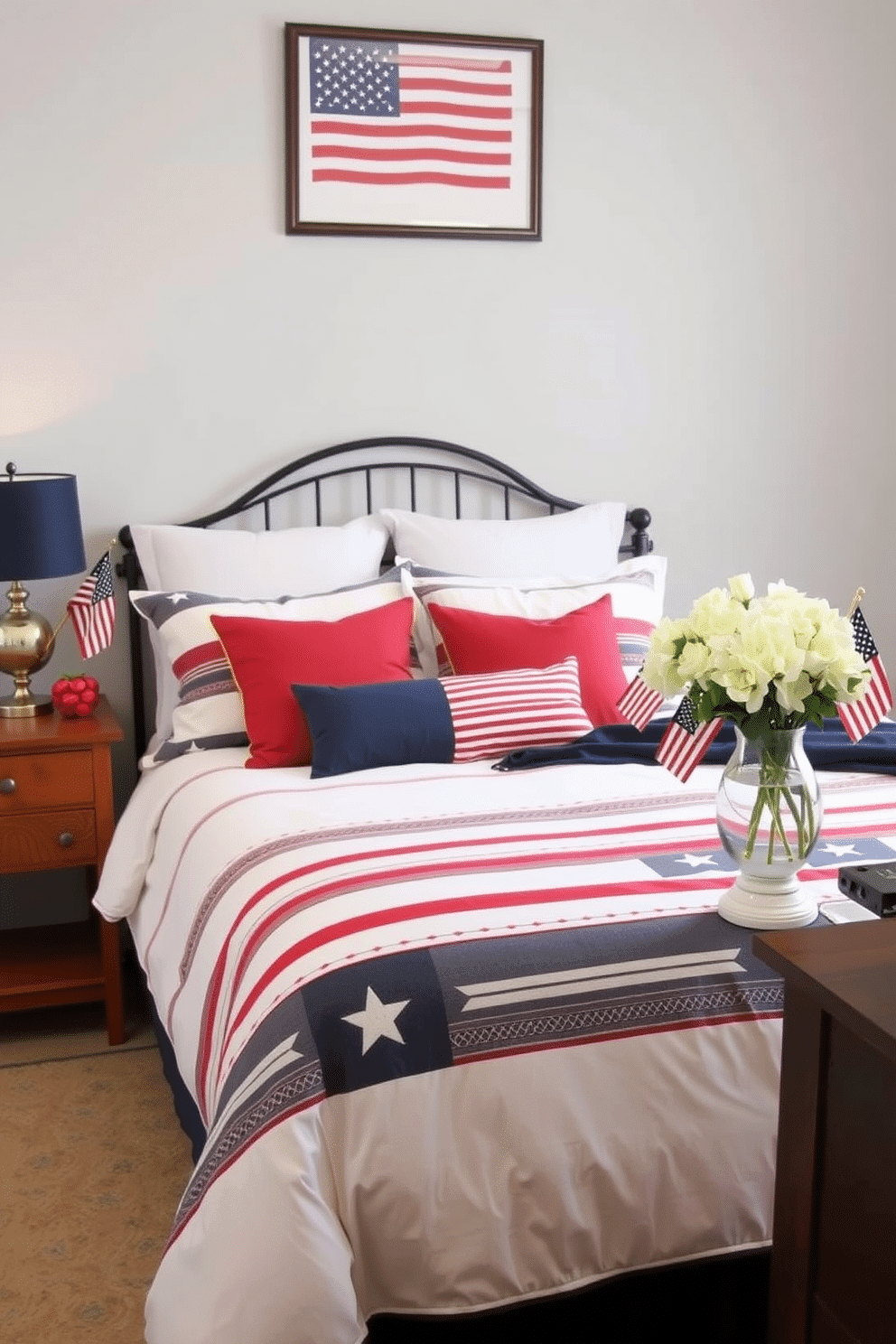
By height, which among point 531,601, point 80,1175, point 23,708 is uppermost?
point 531,601

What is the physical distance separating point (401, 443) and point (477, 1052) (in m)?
2.21

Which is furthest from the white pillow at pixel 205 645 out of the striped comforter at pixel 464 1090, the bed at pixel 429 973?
the striped comforter at pixel 464 1090

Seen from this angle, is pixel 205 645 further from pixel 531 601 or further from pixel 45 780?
pixel 531 601

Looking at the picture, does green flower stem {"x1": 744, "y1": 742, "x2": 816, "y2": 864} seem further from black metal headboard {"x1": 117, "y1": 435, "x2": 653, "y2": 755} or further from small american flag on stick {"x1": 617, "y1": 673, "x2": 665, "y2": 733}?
black metal headboard {"x1": 117, "y1": 435, "x2": 653, "y2": 755}

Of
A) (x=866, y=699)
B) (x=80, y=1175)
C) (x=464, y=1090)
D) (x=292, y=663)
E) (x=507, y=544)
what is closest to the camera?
(x=464, y=1090)

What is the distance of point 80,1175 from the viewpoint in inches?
99.7

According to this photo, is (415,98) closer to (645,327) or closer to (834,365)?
(645,327)

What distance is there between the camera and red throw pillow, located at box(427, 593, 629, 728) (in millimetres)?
3066

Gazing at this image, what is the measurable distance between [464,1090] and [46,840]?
164 centimetres

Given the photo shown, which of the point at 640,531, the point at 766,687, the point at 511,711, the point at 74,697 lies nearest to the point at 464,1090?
the point at 766,687

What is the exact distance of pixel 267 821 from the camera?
2422 millimetres

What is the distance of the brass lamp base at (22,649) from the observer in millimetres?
3207

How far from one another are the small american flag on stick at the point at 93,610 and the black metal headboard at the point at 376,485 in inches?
5.1

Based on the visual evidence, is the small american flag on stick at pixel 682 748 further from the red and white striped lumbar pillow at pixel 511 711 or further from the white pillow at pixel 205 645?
the white pillow at pixel 205 645
